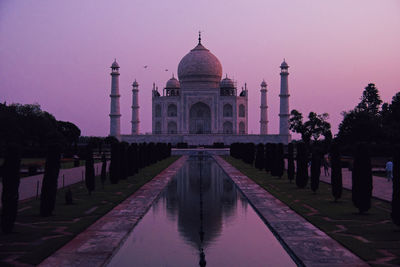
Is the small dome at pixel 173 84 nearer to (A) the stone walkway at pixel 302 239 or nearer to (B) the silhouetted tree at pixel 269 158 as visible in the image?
(B) the silhouetted tree at pixel 269 158

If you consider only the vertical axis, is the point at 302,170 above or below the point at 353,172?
below

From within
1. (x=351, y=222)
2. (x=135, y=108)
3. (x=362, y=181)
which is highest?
(x=135, y=108)

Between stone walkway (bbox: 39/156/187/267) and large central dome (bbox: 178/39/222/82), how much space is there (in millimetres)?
42104

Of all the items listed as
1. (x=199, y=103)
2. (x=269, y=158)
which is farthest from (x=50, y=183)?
(x=199, y=103)

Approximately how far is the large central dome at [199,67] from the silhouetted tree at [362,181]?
145ft

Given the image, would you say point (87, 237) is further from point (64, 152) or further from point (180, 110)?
point (180, 110)

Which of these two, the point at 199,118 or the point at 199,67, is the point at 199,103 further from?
the point at 199,67

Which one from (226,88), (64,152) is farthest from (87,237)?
(226,88)

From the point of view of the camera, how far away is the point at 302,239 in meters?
7.74

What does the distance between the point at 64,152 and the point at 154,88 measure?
22.4 m

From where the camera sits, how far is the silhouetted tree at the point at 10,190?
26.6ft

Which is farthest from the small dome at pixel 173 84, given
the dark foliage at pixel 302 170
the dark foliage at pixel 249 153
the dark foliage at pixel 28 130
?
the dark foliage at pixel 302 170

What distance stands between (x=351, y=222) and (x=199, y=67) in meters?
45.5

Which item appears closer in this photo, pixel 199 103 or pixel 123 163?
pixel 123 163
